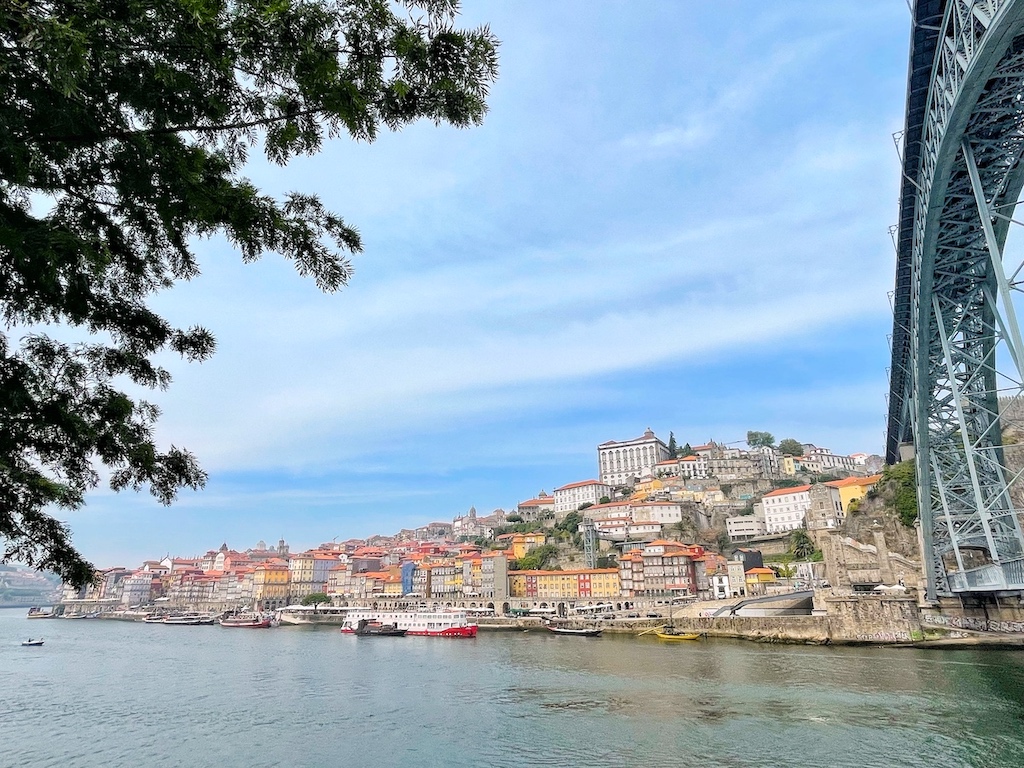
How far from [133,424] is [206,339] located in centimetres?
74

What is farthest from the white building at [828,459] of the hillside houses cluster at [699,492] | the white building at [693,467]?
the white building at [693,467]

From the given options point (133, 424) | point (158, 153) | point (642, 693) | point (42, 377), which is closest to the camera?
point (158, 153)

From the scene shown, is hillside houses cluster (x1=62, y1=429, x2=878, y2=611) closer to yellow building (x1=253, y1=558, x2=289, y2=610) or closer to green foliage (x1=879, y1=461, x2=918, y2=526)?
yellow building (x1=253, y1=558, x2=289, y2=610)

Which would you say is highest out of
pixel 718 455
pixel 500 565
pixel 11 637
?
pixel 718 455

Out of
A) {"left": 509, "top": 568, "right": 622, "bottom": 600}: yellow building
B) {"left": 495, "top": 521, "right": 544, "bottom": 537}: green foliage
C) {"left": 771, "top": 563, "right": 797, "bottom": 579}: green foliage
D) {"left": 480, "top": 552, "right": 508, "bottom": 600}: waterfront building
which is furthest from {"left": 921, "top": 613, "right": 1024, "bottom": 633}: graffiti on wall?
{"left": 495, "top": 521, "right": 544, "bottom": 537}: green foliage

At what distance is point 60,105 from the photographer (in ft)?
8.73

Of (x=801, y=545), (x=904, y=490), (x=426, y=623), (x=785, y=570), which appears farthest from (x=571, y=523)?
(x=904, y=490)

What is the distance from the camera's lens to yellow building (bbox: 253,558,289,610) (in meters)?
76.2

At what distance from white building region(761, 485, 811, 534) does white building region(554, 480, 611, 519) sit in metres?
22.8

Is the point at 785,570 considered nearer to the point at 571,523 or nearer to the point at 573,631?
the point at 573,631

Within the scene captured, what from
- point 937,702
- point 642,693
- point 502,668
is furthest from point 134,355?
point 502,668

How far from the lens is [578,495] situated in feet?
282

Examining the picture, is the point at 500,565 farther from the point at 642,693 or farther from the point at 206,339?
the point at 206,339

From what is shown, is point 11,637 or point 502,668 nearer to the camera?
point 502,668
